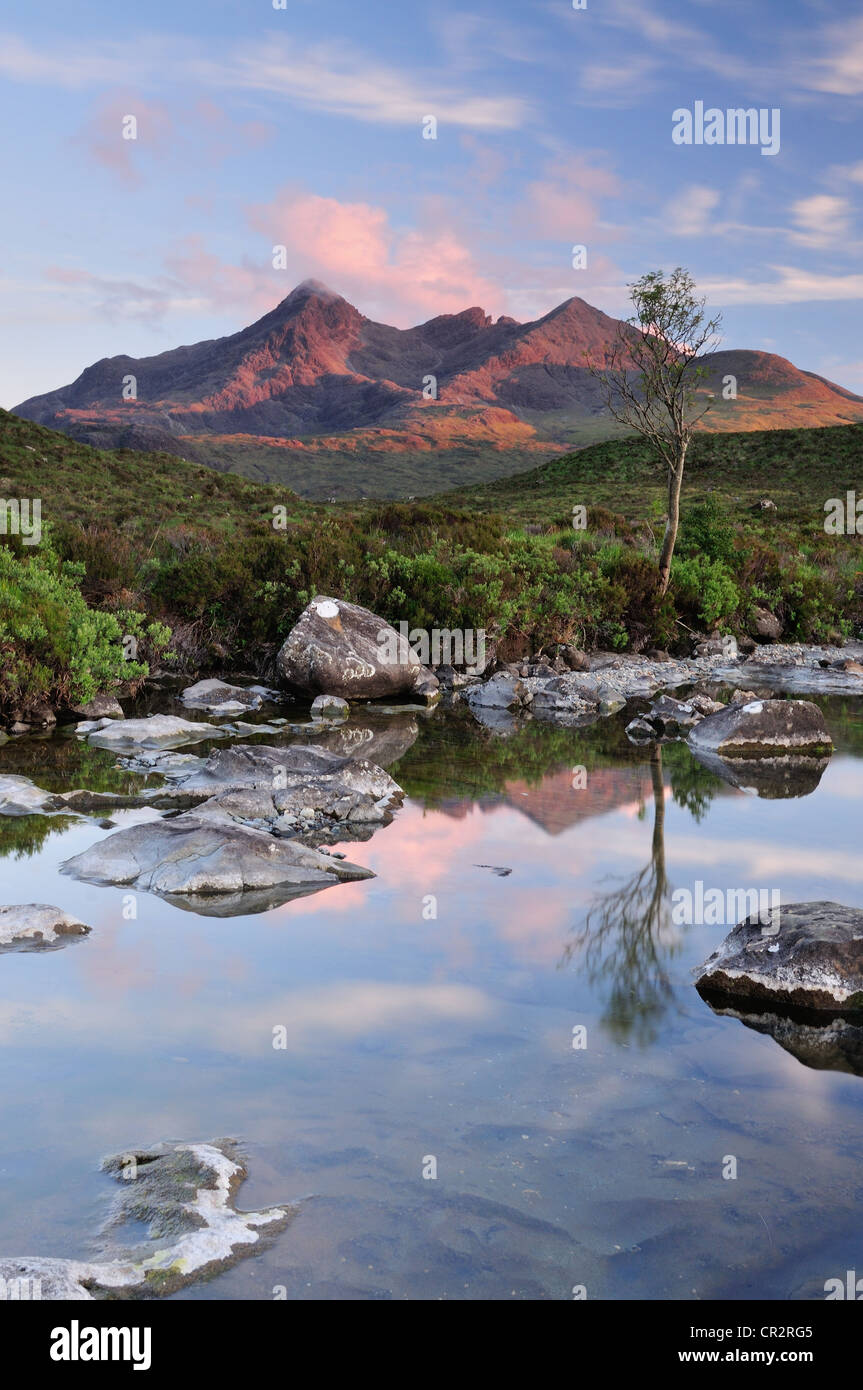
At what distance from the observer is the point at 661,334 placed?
23297 mm

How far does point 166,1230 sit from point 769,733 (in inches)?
402

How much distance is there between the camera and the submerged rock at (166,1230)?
10.5ft

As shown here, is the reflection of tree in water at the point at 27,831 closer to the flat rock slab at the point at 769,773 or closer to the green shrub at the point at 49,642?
the green shrub at the point at 49,642

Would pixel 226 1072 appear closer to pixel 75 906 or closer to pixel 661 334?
pixel 75 906

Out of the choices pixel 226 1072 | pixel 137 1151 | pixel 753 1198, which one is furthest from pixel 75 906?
pixel 753 1198

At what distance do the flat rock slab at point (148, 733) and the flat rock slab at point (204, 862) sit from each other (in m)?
4.21

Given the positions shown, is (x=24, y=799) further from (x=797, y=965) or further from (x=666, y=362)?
(x=666, y=362)

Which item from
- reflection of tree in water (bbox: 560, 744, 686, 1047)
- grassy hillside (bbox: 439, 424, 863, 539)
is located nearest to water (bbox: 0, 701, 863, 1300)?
reflection of tree in water (bbox: 560, 744, 686, 1047)

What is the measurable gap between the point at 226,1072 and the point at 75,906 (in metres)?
2.44

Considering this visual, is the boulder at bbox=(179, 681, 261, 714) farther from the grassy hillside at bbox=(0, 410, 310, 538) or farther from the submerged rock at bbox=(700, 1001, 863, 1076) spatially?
the grassy hillside at bbox=(0, 410, 310, 538)

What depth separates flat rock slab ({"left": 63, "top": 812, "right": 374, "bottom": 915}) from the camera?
272 inches

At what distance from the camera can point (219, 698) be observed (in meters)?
14.9

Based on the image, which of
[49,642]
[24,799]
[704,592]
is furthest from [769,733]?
[704,592]

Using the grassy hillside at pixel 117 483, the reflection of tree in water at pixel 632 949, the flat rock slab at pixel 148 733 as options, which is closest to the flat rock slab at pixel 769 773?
the reflection of tree in water at pixel 632 949
